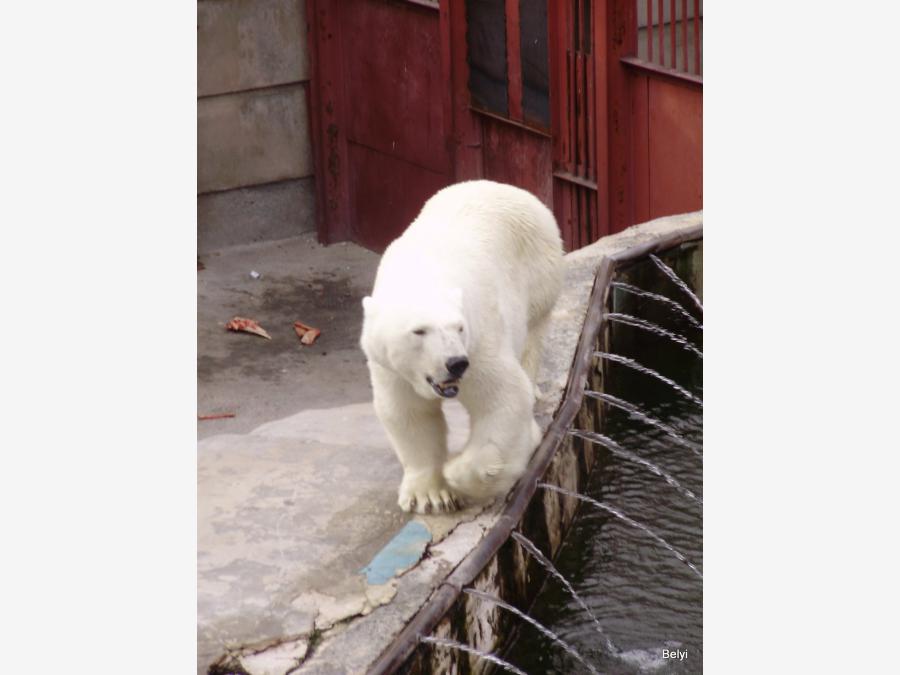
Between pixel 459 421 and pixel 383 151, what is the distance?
4116 millimetres

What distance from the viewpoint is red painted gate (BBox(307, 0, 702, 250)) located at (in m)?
7.82

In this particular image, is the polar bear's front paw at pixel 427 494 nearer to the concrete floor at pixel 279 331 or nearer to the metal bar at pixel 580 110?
the concrete floor at pixel 279 331

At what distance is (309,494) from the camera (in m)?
5.30

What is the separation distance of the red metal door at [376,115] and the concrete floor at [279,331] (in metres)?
0.26

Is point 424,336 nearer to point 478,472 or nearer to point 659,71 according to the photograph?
point 478,472

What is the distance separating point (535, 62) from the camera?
329 inches

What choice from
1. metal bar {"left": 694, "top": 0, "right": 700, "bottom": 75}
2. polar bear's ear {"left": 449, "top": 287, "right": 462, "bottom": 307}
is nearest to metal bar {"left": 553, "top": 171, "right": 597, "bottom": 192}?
metal bar {"left": 694, "top": 0, "right": 700, "bottom": 75}

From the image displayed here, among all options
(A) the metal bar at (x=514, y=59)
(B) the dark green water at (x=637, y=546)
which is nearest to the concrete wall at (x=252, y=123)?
(A) the metal bar at (x=514, y=59)

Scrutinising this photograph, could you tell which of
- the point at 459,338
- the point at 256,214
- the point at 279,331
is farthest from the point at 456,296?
the point at 256,214

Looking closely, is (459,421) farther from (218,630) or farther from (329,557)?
(218,630)

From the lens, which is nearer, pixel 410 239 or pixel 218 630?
pixel 218 630

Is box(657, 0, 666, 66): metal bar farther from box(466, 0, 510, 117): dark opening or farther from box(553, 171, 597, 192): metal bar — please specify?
box(466, 0, 510, 117): dark opening

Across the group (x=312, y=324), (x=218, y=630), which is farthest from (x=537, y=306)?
(x=312, y=324)

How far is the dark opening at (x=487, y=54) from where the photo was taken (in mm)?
8516
